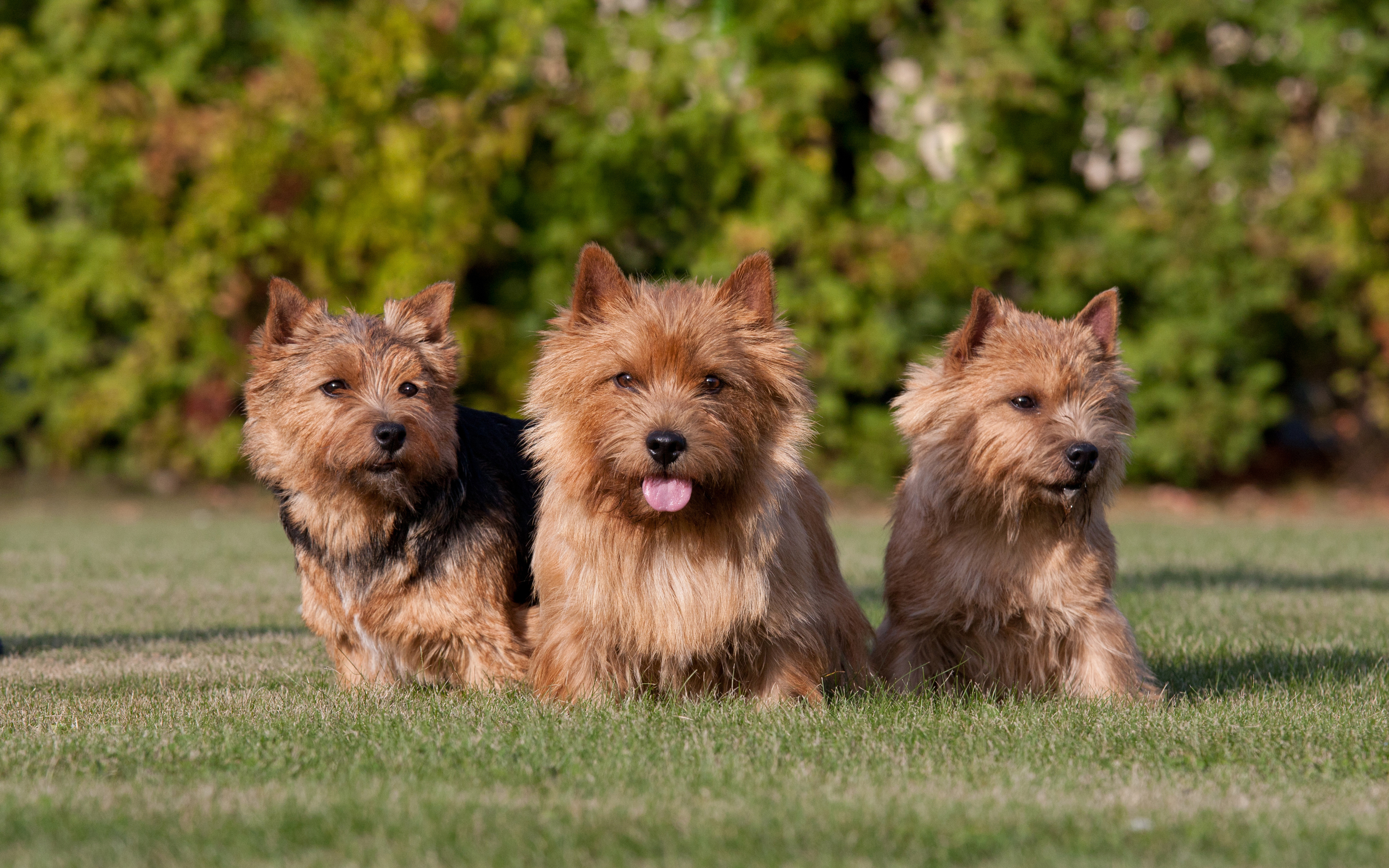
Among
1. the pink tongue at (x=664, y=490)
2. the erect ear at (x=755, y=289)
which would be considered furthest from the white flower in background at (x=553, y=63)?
the pink tongue at (x=664, y=490)

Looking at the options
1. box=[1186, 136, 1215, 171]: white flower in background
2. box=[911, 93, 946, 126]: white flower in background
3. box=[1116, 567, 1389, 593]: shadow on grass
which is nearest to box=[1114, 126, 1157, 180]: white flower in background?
box=[1186, 136, 1215, 171]: white flower in background

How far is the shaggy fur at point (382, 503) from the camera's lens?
15.2 feet

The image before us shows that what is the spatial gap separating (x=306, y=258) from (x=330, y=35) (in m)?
1.92

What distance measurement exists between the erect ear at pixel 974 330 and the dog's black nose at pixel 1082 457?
0.57m

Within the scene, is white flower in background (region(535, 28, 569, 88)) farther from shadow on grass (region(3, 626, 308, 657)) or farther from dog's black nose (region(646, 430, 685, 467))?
dog's black nose (region(646, 430, 685, 467))

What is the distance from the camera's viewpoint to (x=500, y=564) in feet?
15.8

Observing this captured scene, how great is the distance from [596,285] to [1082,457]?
5.37ft

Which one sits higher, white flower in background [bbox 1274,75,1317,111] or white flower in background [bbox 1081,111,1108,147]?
white flower in background [bbox 1274,75,1317,111]

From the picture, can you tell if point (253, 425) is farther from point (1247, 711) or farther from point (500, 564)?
point (1247, 711)

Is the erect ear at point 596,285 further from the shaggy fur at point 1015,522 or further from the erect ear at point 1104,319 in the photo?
the erect ear at point 1104,319

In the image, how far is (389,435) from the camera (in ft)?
14.8

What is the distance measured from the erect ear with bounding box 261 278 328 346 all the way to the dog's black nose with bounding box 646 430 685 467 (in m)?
1.59

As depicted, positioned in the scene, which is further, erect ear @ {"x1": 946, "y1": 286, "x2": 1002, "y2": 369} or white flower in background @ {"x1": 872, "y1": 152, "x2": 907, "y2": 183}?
white flower in background @ {"x1": 872, "y1": 152, "x2": 907, "y2": 183}

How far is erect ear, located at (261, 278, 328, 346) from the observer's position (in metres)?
4.84
